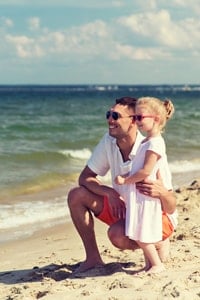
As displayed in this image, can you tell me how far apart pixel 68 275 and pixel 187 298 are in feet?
4.56

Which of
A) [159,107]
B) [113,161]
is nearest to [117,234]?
[113,161]

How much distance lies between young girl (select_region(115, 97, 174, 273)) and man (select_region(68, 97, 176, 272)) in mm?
80

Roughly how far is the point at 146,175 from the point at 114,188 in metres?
0.46

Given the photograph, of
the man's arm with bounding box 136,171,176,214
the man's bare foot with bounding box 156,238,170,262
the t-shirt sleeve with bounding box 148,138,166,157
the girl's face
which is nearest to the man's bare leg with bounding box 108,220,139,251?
the man's bare foot with bounding box 156,238,170,262

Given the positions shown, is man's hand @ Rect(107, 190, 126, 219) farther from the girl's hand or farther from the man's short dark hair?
the man's short dark hair

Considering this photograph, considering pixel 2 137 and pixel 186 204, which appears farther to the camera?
pixel 2 137

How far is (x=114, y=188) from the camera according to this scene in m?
5.52

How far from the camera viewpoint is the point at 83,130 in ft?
82.3

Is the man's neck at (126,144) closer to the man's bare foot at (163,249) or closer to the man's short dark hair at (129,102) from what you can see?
the man's short dark hair at (129,102)

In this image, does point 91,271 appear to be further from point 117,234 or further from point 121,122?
point 121,122

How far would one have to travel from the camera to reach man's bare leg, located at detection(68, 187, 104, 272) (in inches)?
221

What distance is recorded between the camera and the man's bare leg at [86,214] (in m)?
5.62

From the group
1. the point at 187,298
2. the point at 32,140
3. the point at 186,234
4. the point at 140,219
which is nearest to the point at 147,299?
the point at 187,298

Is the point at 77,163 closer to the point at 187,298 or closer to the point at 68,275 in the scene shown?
the point at 68,275
